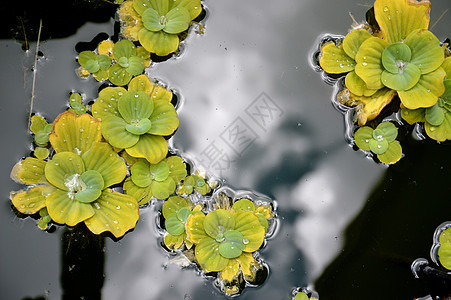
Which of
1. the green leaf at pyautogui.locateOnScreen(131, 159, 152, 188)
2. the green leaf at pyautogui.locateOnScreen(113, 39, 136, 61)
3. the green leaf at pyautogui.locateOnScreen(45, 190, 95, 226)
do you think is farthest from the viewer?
the green leaf at pyautogui.locateOnScreen(113, 39, 136, 61)

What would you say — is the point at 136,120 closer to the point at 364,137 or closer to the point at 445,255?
the point at 364,137

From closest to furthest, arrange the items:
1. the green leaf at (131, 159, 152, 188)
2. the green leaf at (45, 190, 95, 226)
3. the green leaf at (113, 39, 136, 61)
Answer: the green leaf at (45, 190, 95, 226) → the green leaf at (131, 159, 152, 188) → the green leaf at (113, 39, 136, 61)

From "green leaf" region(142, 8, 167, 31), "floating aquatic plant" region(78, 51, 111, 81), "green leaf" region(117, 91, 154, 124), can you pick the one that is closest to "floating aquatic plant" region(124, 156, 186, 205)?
"green leaf" region(117, 91, 154, 124)

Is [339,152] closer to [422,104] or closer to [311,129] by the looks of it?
[311,129]

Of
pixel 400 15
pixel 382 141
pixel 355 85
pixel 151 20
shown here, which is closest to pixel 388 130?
pixel 382 141

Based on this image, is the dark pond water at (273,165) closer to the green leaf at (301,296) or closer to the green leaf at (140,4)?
the green leaf at (301,296)

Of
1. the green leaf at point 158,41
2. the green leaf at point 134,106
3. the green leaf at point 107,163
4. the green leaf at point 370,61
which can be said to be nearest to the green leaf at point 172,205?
Result: the green leaf at point 107,163

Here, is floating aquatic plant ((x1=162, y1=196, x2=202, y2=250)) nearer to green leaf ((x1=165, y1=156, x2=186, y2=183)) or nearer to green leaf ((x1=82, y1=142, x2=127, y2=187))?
green leaf ((x1=165, y1=156, x2=186, y2=183))
